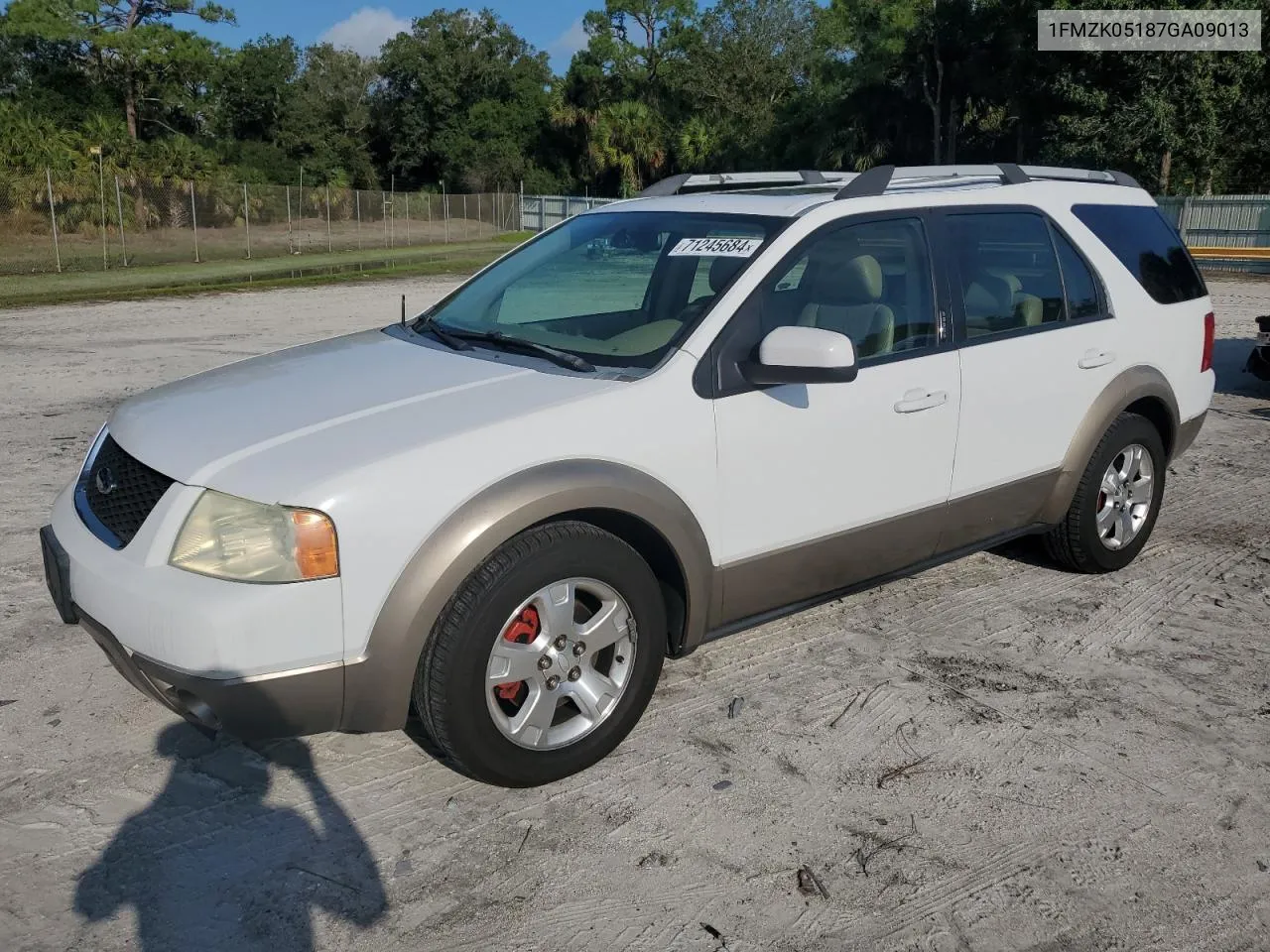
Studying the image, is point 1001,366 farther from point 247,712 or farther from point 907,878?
point 247,712

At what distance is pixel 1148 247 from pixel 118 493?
15.2 feet

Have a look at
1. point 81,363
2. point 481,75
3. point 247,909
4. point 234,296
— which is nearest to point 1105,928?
point 247,909

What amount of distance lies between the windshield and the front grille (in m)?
1.35

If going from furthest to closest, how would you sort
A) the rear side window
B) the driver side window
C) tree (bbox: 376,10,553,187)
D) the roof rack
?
tree (bbox: 376,10,553,187) < the rear side window < the roof rack < the driver side window

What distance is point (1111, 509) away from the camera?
5238 mm

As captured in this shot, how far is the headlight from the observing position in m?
2.89

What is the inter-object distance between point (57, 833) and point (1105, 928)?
284 cm

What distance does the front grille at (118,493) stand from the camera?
3.18 meters

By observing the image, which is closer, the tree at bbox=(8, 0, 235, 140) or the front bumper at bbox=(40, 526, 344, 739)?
the front bumper at bbox=(40, 526, 344, 739)

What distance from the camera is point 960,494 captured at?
14.6 feet

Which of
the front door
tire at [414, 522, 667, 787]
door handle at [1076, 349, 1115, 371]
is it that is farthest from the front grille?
door handle at [1076, 349, 1115, 371]

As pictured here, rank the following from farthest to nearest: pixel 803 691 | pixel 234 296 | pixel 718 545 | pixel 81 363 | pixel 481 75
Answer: pixel 481 75 → pixel 234 296 → pixel 81 363 → pixel 803 691 → pixel 718 545

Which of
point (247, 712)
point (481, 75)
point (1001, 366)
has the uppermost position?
point (481, 75)

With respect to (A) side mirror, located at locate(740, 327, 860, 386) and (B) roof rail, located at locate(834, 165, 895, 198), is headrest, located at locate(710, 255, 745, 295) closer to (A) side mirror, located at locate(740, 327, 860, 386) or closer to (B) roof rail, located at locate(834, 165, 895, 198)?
(A) side mirror, located at locate(740, 327, 860, 386)
